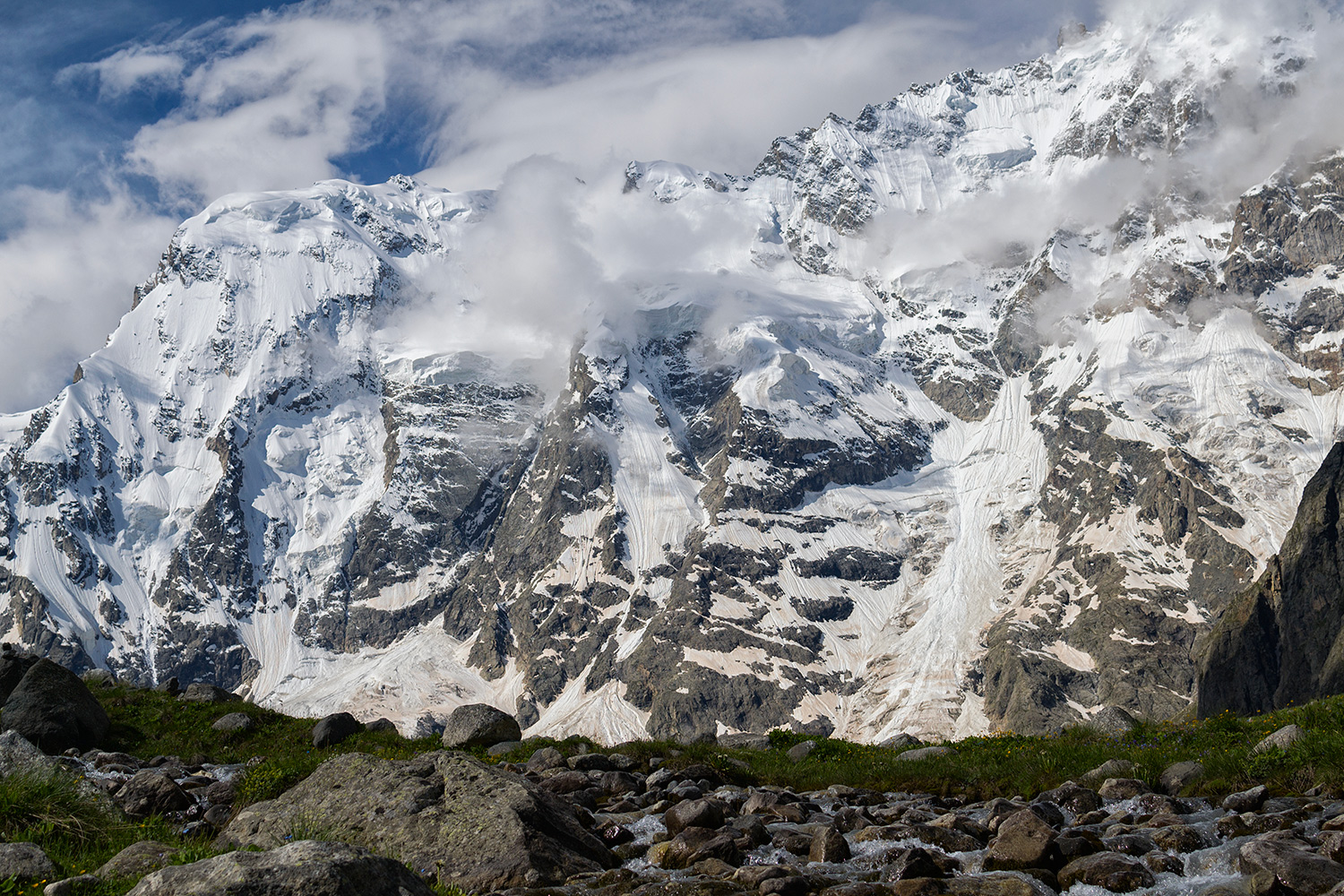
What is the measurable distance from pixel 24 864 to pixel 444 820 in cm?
480

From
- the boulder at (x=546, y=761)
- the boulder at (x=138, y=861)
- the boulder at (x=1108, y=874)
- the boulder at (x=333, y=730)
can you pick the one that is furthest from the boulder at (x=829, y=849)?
the boulder at (x=333, y=730)

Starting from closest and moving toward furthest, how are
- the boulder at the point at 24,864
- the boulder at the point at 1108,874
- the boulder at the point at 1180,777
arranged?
the boulder at the point at 24,864 < the boulder at the point at 1108,874 < the boulder at the point at 1180,777

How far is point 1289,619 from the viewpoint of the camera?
591 ft

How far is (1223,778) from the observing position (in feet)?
49.2

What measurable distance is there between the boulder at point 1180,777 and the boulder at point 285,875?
12912mm

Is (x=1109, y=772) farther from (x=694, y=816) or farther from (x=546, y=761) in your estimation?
(x=546, y=761)

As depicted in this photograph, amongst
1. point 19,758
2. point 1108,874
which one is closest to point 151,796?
point 19,758

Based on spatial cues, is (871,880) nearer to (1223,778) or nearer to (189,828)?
(1223,778)

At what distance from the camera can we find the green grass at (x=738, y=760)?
11828mm

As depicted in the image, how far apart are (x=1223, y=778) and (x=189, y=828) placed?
16457 mm

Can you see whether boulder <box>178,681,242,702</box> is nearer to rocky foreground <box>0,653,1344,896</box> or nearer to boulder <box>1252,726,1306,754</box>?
rocky foreground <box>0,653,1344,896</box>

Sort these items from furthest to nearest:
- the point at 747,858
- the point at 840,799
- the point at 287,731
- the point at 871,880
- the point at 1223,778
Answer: the point at 287,731
the point at 840,799
the point at 1223,778
the point at 747,858
the point at 871,880

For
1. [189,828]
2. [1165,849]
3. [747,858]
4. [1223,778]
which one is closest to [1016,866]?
[1165,849]

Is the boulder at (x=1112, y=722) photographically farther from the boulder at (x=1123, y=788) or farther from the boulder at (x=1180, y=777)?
the boulder at (x=1123, y=788)
